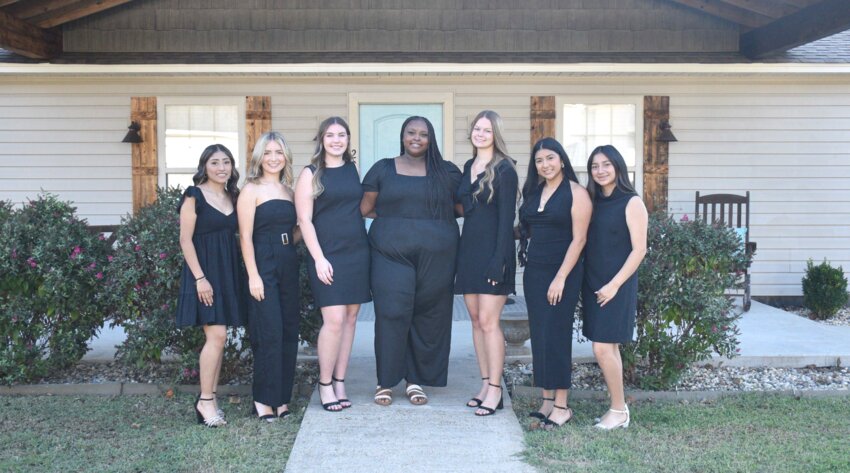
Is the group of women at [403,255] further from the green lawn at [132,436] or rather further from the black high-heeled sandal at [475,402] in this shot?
the green lawn at [132,436]

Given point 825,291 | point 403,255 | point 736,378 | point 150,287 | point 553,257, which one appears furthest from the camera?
point 825,291

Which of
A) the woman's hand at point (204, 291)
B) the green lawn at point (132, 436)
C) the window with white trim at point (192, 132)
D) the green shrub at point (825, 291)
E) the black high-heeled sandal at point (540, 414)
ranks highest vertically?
the window with white trim at point (192, 132)

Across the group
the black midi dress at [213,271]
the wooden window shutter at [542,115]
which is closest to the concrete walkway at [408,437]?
the black midi dress at [213,271]

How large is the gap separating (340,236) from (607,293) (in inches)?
54.2

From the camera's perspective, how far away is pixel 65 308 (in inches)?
179

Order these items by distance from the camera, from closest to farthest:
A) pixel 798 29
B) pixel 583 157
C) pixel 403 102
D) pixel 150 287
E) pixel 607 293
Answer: pixel 607 293 < pixel 150 287 < pixel 798 29 < pixel 403 102 < pixel 583 157

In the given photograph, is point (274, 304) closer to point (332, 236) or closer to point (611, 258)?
point (332, 236)

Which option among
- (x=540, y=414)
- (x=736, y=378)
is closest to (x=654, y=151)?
(x=736, y=378)

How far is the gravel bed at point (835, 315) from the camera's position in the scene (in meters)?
7.19

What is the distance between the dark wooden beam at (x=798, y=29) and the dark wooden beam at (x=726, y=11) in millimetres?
111

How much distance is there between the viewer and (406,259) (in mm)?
4008

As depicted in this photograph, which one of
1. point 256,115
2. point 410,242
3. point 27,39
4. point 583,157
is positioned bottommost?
point 410,242

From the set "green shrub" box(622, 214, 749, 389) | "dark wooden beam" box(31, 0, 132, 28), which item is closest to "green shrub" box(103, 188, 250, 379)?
"green shrub" box(622, 214, 749, 389)

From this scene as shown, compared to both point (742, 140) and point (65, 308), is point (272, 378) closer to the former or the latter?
point (65, 308)
